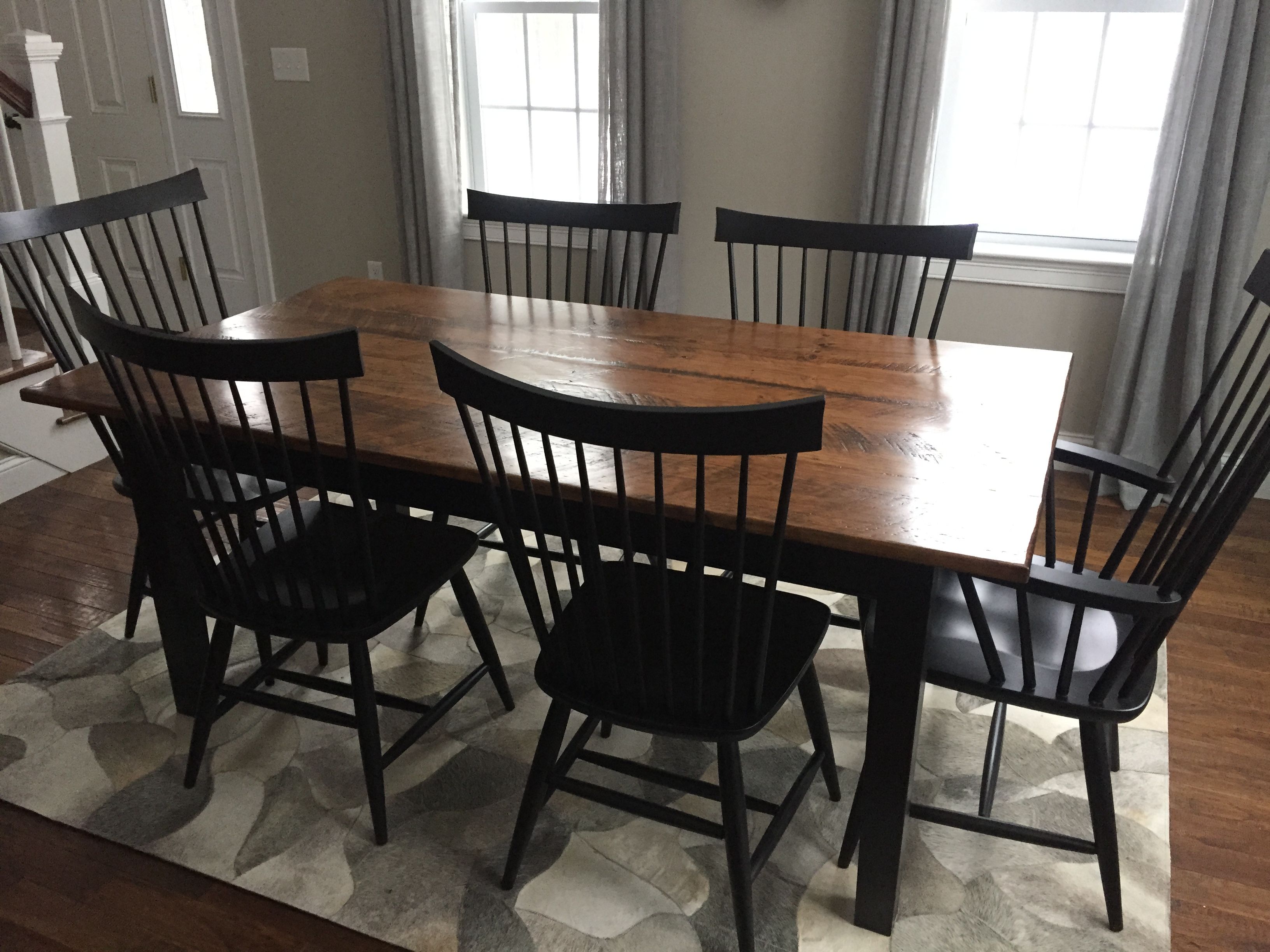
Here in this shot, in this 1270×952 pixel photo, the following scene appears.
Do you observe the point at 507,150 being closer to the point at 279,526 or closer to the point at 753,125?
the point at 753,125

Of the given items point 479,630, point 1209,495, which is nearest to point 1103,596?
point 1209,495

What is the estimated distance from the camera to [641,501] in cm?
149

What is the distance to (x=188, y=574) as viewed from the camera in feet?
7.02

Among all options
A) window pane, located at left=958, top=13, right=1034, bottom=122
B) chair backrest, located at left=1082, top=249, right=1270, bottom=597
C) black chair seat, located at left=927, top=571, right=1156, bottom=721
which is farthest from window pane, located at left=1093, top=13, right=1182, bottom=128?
black chair seat, located at left=927, top=571, right=1156, bottom=721

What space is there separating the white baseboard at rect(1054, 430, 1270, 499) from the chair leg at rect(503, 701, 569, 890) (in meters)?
2.14

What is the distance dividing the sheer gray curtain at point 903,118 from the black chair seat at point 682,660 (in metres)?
1.81

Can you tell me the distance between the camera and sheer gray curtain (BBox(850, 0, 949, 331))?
10.0 feet

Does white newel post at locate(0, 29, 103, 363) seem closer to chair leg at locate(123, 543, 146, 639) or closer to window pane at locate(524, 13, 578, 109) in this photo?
chair leg at locate(123, 543, 146, 639)

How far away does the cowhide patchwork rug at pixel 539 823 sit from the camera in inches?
70.2

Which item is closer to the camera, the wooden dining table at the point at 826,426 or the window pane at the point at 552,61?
the wooden dining table at the point at 826,426

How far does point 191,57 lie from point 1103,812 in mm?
4406

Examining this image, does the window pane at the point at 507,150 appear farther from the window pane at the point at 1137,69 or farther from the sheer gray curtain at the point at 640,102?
the window pane at the point at 1137,69

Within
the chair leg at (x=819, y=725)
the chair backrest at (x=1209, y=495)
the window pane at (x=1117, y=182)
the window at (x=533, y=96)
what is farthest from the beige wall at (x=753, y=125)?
the chair leg at (x=819, y=725)

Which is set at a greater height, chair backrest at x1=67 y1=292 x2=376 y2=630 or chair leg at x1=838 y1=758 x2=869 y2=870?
chair backrest at x1=67 y1=292 x2=376 y2=630
